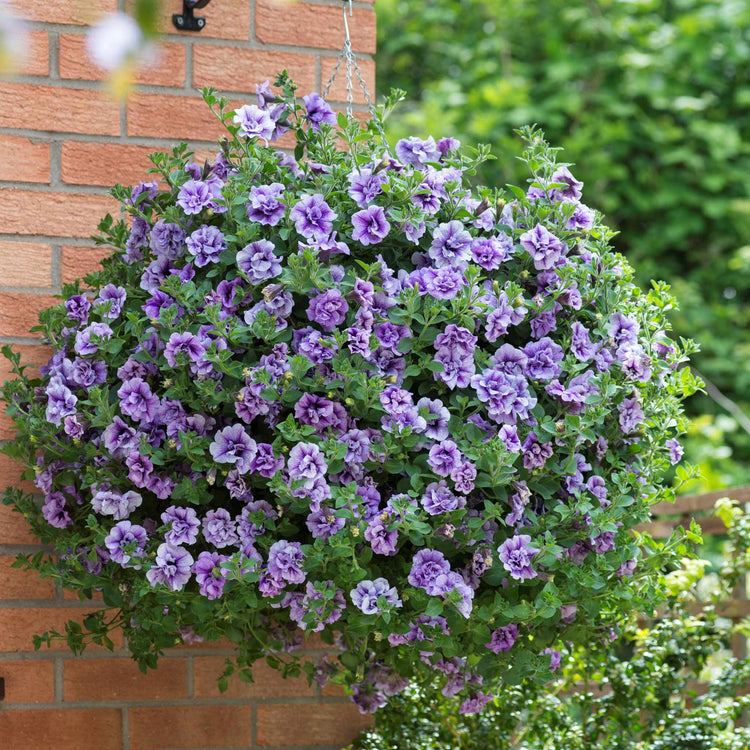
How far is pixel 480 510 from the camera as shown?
1.28 m

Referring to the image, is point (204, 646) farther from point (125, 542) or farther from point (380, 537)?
point (380, 537)

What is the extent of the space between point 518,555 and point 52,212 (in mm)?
1035

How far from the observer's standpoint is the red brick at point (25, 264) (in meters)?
1.68

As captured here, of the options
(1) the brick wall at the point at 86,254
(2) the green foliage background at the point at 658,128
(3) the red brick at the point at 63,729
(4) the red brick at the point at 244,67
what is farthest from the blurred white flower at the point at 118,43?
(2) the green foliage background at the point at 658,128

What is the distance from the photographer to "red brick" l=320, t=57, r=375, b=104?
185 centimetres

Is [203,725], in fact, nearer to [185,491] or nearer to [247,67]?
[185,491]

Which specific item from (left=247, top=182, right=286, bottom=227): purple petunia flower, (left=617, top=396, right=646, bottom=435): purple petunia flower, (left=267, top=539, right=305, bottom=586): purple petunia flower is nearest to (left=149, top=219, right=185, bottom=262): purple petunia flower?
(left=247, top=182, right=286, bottom=227): purple petunia flower

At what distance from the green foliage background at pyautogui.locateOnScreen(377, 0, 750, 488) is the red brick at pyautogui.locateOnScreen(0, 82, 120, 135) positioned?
9.45 feet

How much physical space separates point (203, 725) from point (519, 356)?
0.97 m

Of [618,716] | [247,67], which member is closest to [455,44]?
[247,67]

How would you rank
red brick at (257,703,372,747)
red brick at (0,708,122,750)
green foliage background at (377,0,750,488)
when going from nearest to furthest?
1. red brick at (0,708,122,750)
2. red brick at (257,703,372,747)
3. green foliage background at (377,0,750,488)

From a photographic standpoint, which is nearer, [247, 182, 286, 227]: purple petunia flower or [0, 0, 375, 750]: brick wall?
[247, 182, 286, 227]: purple petunia flower

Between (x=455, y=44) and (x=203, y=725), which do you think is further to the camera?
(x=455, y=44)

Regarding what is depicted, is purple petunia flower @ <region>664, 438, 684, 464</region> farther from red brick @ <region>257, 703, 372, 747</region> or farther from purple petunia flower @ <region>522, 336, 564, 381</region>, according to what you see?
red brick @ <region>257, 703, 372, 747</region>
